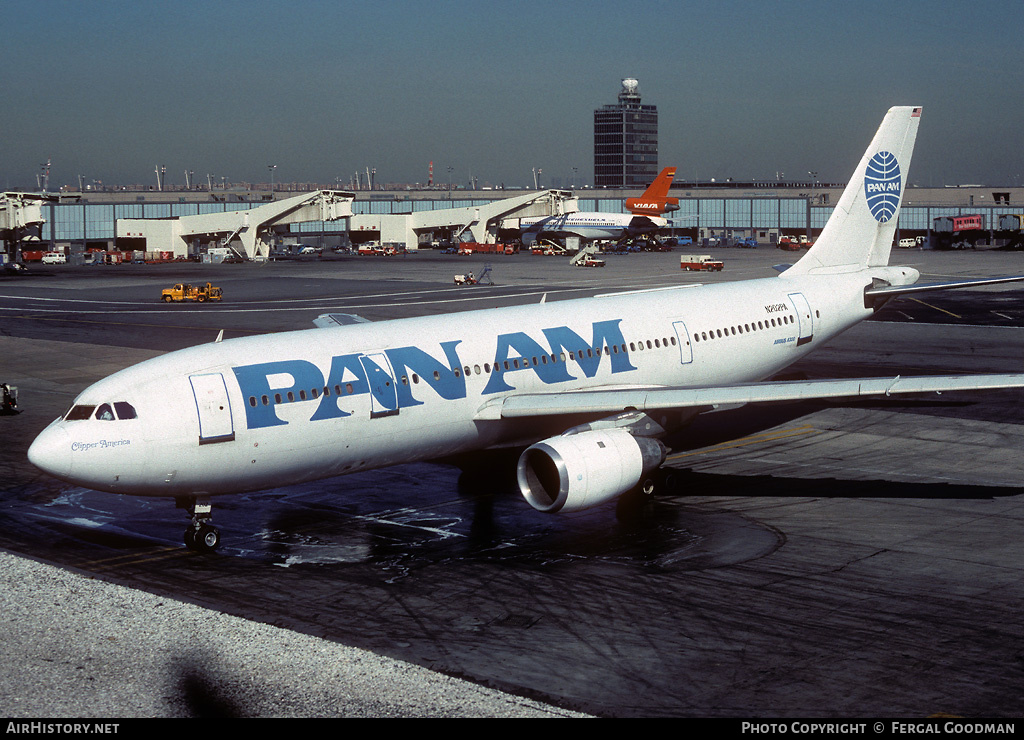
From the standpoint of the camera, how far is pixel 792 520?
2705 centimetres

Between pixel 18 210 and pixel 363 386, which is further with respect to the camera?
pixel 18 210

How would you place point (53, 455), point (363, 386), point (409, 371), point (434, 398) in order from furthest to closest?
point (434, 398) → point (409, 371) → point (363, 386) → point (53, 455)

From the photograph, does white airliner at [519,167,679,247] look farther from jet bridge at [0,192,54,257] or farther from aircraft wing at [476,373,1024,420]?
aircraft wing at [476,373,1024,420]

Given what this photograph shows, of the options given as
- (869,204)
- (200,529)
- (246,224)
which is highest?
(246,224)

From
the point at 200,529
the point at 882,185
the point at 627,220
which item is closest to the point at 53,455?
the point at 200,529

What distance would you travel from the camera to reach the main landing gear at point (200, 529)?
81.3 ft

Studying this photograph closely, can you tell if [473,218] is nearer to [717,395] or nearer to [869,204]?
[869,204]

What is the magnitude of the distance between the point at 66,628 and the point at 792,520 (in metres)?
16.8

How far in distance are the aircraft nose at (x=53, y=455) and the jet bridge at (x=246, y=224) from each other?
444 feet

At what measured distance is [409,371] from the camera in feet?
88.8

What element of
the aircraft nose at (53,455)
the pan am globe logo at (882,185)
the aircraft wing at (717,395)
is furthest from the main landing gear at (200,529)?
the pan am globe logo at (882,185)

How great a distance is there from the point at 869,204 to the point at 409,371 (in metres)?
22.9

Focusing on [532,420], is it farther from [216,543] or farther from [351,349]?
[216,543]

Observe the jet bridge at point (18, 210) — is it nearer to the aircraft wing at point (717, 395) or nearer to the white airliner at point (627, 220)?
the white airliner at point (627, 220)
